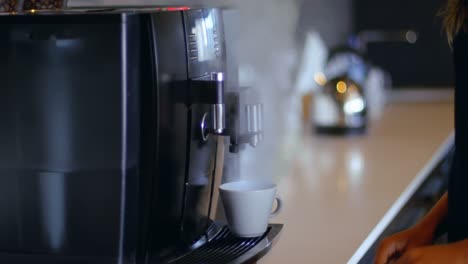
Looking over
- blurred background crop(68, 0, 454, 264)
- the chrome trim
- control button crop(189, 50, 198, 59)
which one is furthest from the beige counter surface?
control button crop(189, 50, 198, 59)

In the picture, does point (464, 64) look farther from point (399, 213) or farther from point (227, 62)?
point (399, 213)

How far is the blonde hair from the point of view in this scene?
4.19ft

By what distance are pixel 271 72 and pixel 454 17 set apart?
3.91 feet

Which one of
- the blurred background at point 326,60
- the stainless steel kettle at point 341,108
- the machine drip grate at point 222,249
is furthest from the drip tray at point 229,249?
the stainless steel kettle at point 341,108

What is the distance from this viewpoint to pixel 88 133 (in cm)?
101

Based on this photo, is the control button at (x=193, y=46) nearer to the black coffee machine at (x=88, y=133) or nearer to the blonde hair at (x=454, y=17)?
the black coffee machine at (x=88, y=133)

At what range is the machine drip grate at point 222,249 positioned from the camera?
1.13m

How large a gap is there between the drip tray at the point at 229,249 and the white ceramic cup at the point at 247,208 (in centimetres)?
1

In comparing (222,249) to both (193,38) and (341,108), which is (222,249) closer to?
(193,38)

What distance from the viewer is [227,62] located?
1.30 metres

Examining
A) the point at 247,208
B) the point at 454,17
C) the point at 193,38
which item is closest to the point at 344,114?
the point at 454,17

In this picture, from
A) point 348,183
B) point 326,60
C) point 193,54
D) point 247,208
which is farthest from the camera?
point 326,60

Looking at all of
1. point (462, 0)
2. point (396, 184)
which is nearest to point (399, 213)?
point (396, 184)

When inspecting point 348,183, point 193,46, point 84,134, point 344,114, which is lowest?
point 348,183
